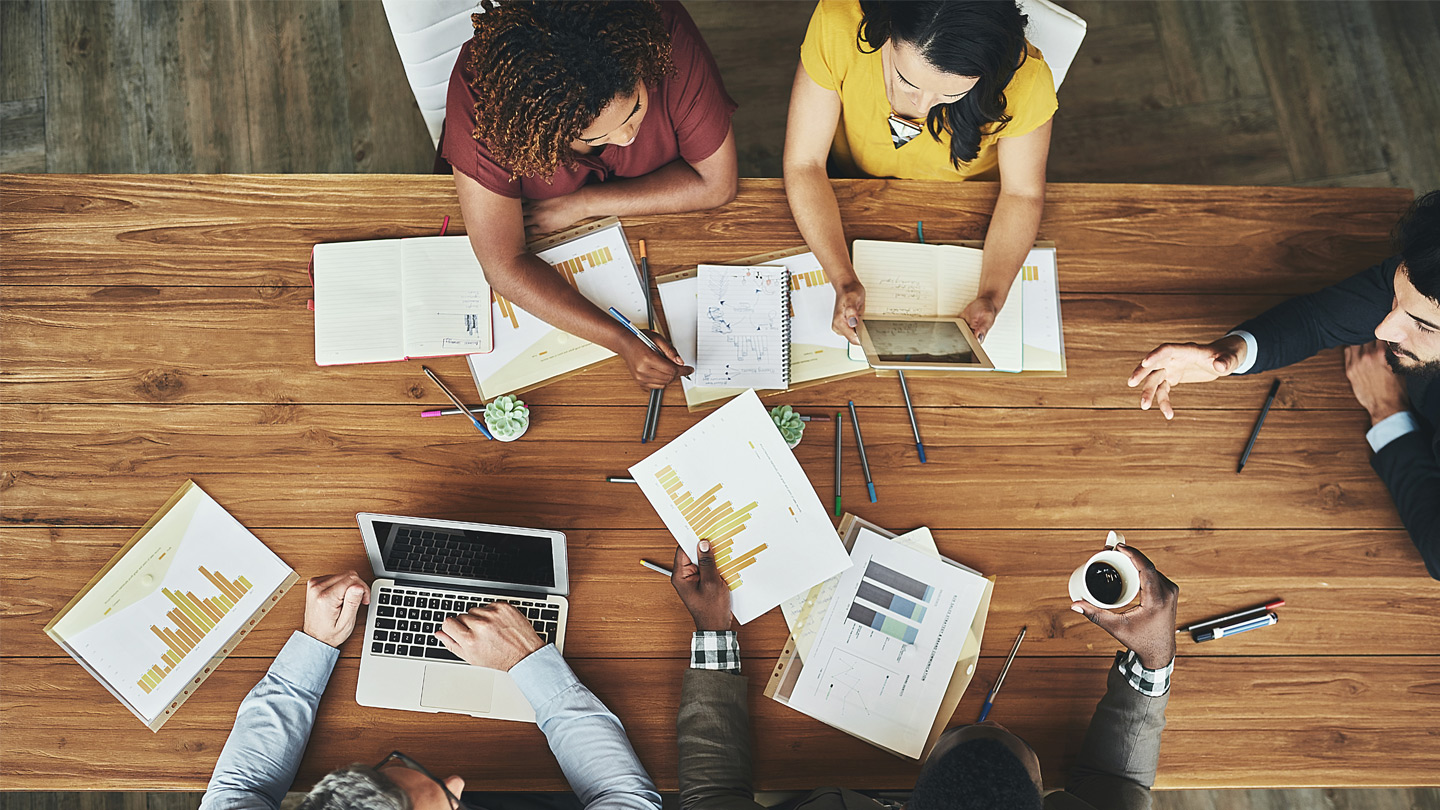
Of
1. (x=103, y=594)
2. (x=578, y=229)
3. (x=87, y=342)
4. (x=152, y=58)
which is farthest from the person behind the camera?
(x=152, y=58)

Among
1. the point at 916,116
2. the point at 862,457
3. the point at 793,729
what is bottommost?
the point at 793,729

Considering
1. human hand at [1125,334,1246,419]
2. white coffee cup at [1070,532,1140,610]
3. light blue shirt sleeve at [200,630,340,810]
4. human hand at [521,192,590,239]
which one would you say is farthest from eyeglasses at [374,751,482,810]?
human hand at [1125,334,1246,419]

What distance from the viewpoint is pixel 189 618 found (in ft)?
4.35

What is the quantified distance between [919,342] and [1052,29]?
0.71 m

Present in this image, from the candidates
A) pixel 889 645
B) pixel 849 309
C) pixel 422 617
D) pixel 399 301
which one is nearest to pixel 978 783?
pixel 889 645

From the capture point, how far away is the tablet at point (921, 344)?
53.9 inches

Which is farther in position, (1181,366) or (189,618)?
(1181,366)

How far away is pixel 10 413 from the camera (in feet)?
4.60

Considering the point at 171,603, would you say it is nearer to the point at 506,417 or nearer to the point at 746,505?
the point at 506,417

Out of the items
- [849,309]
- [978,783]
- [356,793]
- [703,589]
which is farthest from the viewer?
[849,309]

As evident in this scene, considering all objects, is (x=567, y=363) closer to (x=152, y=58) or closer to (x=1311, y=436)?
(x=1311, y=436)

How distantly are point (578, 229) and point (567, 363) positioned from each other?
0.28 meters

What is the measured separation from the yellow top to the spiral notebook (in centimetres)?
36

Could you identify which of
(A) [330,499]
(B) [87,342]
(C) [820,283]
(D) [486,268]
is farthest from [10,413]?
(C) [820,283]
